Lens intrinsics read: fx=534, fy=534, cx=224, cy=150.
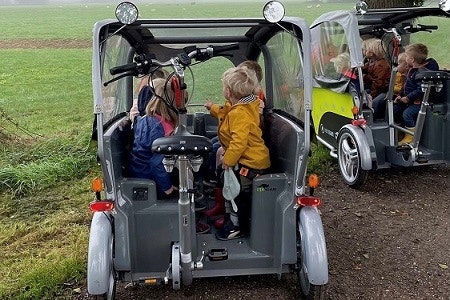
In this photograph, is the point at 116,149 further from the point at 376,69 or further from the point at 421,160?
the point at 376,69

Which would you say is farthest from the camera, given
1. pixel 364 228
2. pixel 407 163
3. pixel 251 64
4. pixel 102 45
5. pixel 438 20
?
pixel 438 20

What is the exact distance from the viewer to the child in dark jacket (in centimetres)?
662

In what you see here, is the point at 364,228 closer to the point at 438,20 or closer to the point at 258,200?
the point at 258,200

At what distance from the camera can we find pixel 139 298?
13.3 feet

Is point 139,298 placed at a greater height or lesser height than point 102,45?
lesser

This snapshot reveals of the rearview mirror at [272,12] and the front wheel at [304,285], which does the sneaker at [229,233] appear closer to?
the front wheel at [304,285]

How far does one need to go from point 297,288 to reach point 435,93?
11.6ft

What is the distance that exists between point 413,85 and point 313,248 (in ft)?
12.5

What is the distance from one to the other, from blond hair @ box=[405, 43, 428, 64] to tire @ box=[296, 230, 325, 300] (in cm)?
376

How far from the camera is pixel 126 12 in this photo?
3430 millimetres

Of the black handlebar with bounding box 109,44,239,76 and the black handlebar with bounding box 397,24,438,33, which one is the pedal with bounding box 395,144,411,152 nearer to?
the black handlebar with bounding box 397,24,438,33

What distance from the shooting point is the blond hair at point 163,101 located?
391 centimetres

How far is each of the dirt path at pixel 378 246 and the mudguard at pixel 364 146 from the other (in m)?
0.40

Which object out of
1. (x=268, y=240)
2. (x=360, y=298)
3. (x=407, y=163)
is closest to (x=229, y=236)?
(x=268, y=240)
